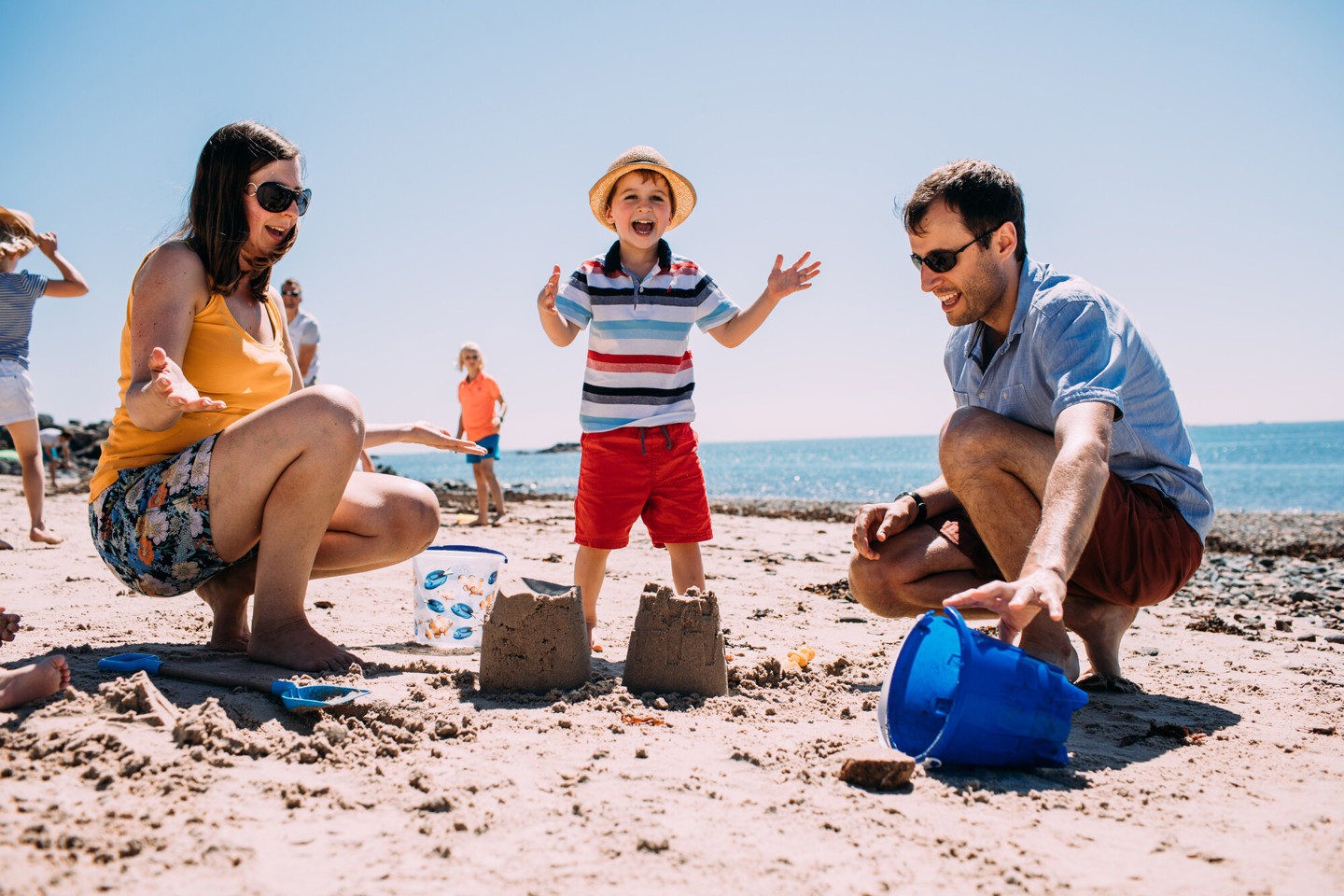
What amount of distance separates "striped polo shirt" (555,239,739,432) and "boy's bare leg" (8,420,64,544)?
3.93 meters

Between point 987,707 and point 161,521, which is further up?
point 161,521

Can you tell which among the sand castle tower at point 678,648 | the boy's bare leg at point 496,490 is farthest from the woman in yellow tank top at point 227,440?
the boy's bare leg at point 496,490

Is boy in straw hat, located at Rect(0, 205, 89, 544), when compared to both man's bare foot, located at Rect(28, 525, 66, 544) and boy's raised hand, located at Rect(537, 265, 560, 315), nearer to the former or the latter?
man's bare foot, located at Rect(28, 525, 66, 544)

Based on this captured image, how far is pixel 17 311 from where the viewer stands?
5.27 metres

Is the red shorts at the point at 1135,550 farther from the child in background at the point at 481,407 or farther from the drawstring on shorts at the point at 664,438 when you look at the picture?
the child in background at the point at 481,407

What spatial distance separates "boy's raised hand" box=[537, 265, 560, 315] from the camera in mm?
3664

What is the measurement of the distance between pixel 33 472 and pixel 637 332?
4359mm

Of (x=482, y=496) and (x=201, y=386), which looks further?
(x=482, y=496)

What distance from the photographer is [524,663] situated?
8.21 feet

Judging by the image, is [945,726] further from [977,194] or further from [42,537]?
[42,537]

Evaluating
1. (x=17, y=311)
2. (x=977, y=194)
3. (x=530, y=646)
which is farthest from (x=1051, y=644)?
(x=17, y=311)

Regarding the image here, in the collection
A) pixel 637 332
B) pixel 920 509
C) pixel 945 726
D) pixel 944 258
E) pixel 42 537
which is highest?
pixel 944 258

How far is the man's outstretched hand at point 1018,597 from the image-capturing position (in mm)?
1813

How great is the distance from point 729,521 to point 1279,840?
830cm
